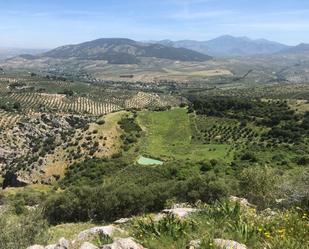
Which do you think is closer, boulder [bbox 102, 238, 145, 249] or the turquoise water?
boulder [bbox 102, 238, 145, 249]

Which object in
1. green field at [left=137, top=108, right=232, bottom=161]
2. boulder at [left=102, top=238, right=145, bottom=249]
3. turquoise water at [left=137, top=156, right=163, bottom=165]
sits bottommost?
turquoise water at [left=137, top=156, right=163, bottom=165]

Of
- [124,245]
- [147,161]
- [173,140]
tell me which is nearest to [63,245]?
[124,245]

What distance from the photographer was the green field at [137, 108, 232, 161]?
8900 cm

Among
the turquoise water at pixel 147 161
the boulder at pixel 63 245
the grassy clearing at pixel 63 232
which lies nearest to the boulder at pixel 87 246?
the boulder at pixel 63 245

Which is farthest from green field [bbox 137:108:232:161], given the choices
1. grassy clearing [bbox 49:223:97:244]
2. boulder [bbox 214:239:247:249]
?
boulder [bbox 214:239:247:249]

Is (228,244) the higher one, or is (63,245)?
(228,244)

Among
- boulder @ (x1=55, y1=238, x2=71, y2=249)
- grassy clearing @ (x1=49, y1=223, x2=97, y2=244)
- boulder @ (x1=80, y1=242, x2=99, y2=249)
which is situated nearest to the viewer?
boulder @ (x1=80, y1=242, x2=99, y2=249)

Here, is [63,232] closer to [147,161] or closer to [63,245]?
[63,245]

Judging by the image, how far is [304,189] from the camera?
856 inches

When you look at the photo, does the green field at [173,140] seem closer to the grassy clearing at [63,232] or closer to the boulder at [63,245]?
the grassy clearing at [63,232]

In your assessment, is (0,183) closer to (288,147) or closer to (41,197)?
(41,197)

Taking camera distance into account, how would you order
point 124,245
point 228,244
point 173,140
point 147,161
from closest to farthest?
point 228,244
point 124,245
point 147,161
point 173,140

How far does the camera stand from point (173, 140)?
10238cm

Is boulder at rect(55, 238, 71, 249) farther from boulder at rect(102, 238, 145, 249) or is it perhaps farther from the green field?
the green field
